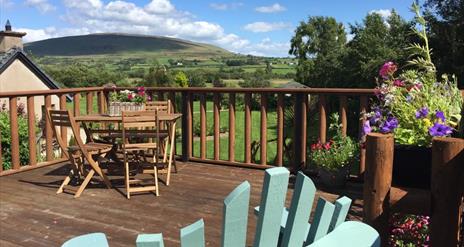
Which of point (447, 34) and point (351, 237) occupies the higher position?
point (447, 34)

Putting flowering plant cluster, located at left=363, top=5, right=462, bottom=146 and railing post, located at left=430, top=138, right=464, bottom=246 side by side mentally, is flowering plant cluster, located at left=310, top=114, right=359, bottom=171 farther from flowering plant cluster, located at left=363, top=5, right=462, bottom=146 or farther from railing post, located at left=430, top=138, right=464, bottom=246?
railing post, located at left=430, top=138, right=464, bottom=246

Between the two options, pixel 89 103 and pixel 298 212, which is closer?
pixel 298 212

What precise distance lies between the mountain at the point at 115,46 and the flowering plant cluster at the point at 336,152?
2501 inches

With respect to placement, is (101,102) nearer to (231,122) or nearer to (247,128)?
(231,122)

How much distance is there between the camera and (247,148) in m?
5.50

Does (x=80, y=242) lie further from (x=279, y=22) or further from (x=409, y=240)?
(x=279, y=22)

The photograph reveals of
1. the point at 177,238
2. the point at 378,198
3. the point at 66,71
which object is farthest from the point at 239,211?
the point at 66,71

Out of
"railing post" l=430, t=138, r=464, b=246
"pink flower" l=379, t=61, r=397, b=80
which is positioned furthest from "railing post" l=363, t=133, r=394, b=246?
"pink flower" l=379, t=61, r=397, b=80

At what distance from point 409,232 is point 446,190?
35.3 inches

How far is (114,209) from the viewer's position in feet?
13.0

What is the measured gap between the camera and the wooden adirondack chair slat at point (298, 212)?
1082 millimetres

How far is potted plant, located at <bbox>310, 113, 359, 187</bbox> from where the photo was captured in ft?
14.7

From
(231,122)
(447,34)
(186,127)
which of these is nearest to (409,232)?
(231,122)

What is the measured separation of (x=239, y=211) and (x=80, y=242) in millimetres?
300
